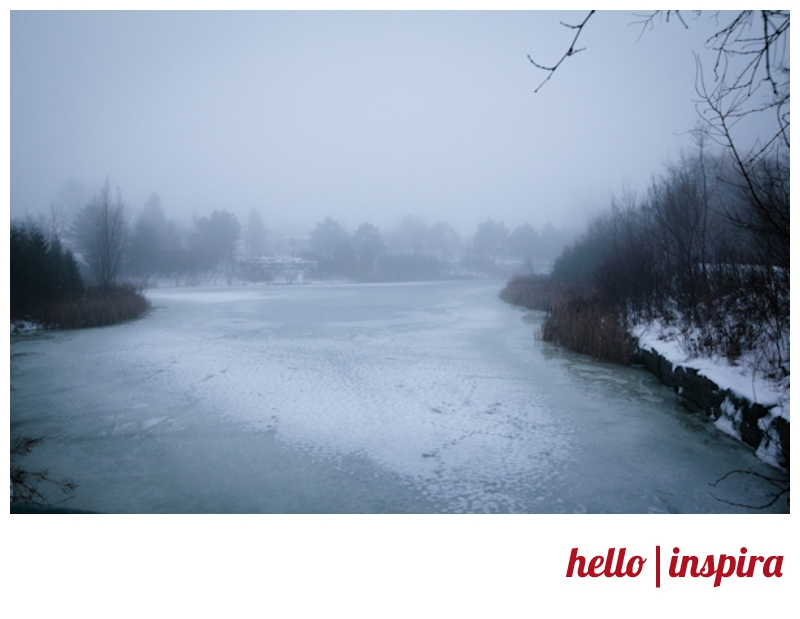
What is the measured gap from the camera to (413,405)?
4.62 m

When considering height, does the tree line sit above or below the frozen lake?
above

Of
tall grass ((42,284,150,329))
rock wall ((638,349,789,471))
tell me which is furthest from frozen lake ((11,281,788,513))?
tall grass ((42,284,150,329))

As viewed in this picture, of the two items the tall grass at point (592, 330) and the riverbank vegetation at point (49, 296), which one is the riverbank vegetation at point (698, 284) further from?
the riverbank vegetation at point (49, 296)

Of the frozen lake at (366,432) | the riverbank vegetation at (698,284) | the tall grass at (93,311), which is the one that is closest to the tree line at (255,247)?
the tall grass at (93,311)

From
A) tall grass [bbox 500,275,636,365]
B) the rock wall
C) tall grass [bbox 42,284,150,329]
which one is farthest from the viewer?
tall grass [bbox 42,284,150,329]

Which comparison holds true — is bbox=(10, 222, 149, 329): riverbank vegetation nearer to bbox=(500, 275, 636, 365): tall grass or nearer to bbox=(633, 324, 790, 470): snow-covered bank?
bbox=(500, 275, 636, 365): tall grass

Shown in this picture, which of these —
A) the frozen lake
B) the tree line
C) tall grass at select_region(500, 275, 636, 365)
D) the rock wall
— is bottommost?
the frozen lake

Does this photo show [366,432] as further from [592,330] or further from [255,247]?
[255,247]

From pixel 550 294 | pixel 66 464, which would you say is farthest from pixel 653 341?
pixel 550 294

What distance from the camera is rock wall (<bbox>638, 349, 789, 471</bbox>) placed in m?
3.03

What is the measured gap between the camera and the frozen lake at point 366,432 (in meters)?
2.69

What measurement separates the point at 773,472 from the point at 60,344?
10.3m

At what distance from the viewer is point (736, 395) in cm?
371
